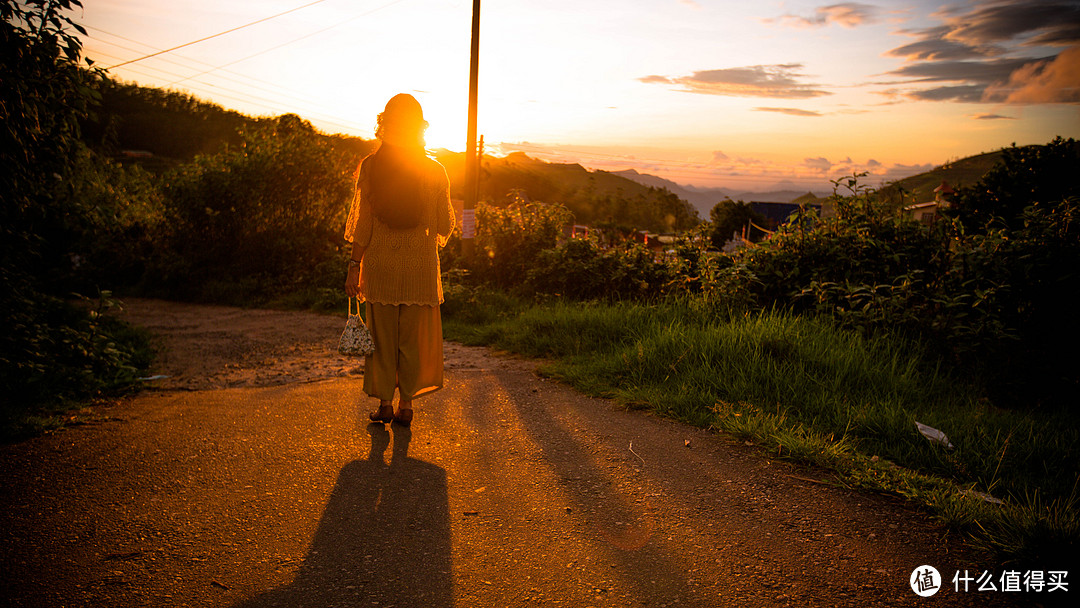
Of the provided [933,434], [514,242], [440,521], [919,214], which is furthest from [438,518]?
[514,242]

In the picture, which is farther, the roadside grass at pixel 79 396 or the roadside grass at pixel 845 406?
the roadside grass at pixel 79 396

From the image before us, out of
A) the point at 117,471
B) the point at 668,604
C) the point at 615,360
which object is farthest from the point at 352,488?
the point at 615,360

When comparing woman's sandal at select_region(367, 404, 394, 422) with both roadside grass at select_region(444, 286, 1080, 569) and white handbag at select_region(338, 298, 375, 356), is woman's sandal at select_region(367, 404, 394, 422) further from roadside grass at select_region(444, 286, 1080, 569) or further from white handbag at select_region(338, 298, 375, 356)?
roadside grass at select_region(444, 286, 1080, 569)

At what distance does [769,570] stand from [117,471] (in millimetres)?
3513

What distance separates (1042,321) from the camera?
193 inches

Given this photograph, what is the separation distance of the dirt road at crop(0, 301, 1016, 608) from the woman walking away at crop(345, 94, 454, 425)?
0.39 metres

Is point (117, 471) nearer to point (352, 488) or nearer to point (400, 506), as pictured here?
point (352, 488)

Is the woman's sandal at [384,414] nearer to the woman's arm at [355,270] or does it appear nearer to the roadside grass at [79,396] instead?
the woman's arm at [355,270]

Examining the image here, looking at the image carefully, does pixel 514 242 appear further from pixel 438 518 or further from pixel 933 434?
pixel 438 518

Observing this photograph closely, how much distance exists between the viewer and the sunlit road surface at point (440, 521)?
229 cm

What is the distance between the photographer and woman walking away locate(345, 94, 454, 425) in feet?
13.1

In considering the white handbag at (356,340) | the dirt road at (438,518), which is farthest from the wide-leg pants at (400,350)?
the dirt road at (438,518)

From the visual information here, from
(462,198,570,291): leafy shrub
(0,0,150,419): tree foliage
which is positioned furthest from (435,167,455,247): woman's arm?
(462,198,570,291): leafy shrub

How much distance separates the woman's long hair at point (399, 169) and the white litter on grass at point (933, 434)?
361 cm
